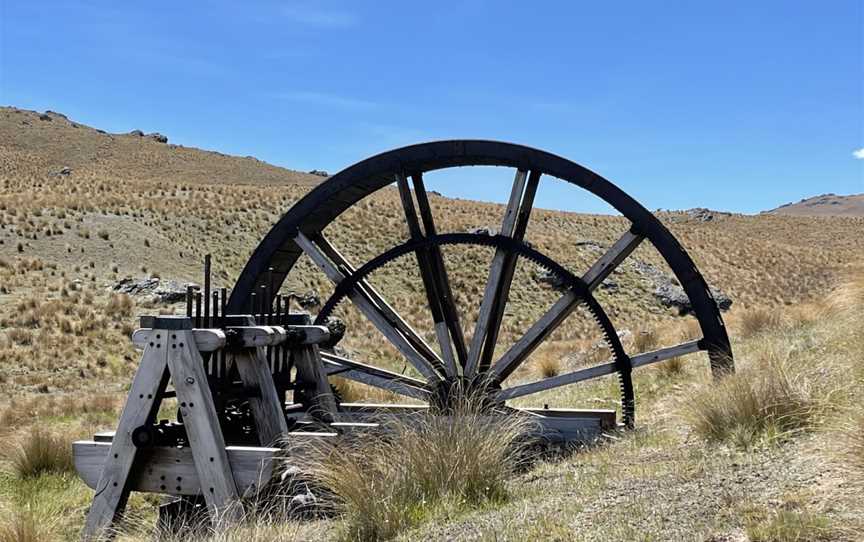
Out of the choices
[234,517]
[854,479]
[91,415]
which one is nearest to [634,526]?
[854,479]

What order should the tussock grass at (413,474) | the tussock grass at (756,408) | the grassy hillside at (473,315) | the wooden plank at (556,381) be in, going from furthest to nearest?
the wooden plank at (556,381) < the tussock grass at (756,408) < the tussock grass at (413,474) < the grassy hillside at (473,315)

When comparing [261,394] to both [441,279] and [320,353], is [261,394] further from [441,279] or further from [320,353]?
[441,279]

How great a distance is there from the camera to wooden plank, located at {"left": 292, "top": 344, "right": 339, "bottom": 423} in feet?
24.8

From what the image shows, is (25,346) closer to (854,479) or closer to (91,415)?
(91,415)

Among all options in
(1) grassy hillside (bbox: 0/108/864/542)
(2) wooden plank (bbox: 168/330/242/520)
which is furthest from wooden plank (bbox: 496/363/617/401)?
(2) wooden plank (bbox: 168/330/242/520)

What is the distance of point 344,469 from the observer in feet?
16.6

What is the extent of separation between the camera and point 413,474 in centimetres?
508

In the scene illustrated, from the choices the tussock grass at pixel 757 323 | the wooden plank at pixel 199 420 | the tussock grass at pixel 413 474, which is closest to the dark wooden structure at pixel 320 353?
the wooden plank at pixel 199 420

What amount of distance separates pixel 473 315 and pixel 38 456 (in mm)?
25573

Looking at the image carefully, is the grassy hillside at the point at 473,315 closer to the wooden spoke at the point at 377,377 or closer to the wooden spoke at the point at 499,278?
the wooden spoke at the point at 499,278

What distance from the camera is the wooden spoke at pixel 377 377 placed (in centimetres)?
828

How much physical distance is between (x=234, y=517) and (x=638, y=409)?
5.62 metres

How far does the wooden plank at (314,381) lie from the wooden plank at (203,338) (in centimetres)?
168

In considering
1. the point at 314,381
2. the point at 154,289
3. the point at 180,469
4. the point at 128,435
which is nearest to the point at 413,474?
the point at 180,469
